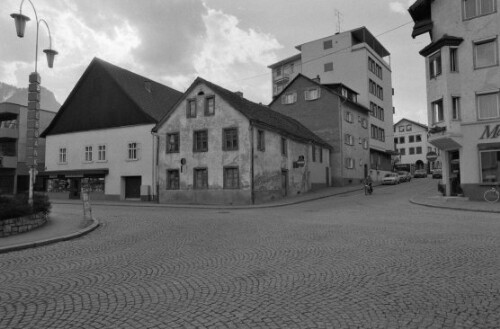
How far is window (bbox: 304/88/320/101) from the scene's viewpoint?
43.3 metres

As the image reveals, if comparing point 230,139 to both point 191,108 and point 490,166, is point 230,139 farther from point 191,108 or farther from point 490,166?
point 490,166

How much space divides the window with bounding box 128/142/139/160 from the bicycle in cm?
2619

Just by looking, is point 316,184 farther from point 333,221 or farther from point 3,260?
point 3,260

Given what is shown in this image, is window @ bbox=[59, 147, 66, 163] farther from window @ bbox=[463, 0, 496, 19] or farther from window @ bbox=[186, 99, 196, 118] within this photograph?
window @ bbox=[463, 0, 496, 19]

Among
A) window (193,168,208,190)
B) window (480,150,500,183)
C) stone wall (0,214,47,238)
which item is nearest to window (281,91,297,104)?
window (193,168,208,190)

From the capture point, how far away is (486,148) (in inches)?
896

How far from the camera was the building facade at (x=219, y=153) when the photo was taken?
2705 centimetres

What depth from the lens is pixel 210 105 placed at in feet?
95.0

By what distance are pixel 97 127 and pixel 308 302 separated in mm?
34984

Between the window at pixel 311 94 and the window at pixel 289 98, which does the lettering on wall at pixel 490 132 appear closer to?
the window at pixel 311 94

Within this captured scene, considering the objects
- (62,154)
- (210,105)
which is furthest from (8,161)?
(210,105)

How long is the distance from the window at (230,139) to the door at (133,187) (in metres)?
10.2

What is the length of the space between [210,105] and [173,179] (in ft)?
21.6

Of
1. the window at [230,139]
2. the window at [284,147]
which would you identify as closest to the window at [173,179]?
the window at [230,139]
